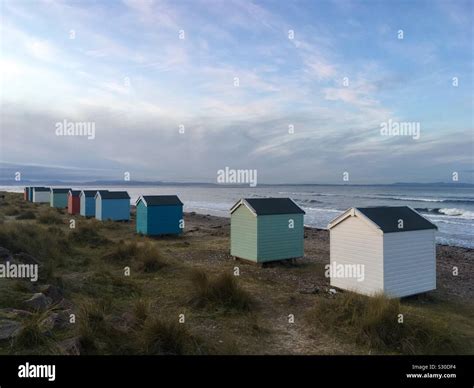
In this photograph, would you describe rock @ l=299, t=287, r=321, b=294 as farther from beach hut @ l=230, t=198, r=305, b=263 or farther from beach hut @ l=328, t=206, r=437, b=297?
beach hut @ l=230, t=198, r=305, b=263

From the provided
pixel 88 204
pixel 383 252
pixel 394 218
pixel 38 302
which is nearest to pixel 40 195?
pixel 88 204

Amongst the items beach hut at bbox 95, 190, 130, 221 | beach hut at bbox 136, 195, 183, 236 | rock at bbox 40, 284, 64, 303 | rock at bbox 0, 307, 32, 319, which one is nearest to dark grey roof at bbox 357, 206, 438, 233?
rock at bbox 40, 284, 64, 303

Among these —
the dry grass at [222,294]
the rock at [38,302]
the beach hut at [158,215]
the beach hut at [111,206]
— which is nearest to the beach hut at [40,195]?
the beach hut at [111,206]

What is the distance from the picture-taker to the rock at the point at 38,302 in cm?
817

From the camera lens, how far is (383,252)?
10.2 meters

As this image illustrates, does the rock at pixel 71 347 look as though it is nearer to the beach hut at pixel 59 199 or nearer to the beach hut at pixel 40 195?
the beach hut at pixel 59 199

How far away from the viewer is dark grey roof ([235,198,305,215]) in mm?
15203

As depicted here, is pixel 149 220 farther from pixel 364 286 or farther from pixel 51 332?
pixel 51 332

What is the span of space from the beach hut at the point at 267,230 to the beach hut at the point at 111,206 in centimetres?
1730

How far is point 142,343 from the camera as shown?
22.4 ft

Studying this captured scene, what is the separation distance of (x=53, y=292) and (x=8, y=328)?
9.76 feet

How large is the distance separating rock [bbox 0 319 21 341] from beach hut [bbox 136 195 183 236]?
1680 centimetres
